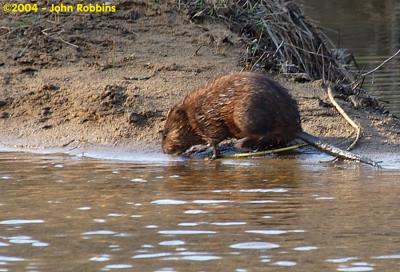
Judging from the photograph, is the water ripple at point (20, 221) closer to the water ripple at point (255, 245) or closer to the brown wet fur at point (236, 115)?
the water ripple at point (255, 245)

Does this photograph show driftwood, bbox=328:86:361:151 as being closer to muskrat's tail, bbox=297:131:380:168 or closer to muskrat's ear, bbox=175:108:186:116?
muskrat's tail, bbox=297:131:380:168

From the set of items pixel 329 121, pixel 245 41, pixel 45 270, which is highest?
pixel 245 41

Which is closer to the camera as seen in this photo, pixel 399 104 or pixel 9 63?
pixel 9 63

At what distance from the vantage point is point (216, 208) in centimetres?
623

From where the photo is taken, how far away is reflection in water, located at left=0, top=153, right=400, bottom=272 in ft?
16.7

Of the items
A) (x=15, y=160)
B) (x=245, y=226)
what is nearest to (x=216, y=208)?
(x=245, y=226)

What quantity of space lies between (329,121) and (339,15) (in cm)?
958

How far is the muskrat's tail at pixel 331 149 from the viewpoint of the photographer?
757 centimetres

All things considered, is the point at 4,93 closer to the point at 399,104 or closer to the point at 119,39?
the point at 119,39

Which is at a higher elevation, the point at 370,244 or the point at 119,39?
the point at 119,39

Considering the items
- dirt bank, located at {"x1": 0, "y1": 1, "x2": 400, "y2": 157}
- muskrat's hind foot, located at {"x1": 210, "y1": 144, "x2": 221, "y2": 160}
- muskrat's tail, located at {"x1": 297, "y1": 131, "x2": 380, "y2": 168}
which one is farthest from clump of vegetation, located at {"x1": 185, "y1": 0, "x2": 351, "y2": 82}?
muskrat's tail, located at {"x1": 297, "y1": 131, "x2": 380, "y2": 168}

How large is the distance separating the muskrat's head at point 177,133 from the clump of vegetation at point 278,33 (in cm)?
147

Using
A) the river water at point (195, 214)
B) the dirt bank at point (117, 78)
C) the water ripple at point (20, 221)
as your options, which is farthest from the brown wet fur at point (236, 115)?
the water ripple at point (20, 221)

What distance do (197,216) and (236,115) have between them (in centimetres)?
207
